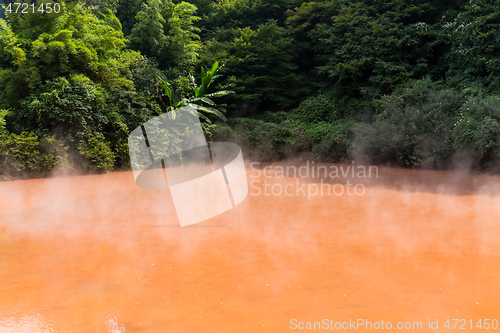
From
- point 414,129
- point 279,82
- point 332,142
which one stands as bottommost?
point 332,142

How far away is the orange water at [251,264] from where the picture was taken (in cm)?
236

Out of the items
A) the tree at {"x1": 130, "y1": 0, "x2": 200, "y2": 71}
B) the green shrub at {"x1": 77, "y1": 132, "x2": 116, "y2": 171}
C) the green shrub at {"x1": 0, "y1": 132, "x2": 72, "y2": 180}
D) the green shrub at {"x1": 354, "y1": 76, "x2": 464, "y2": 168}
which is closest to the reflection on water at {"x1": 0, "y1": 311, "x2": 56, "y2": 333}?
the green shrub at {"x1": 0, "y1": 132, "x2": 72, "y2": 180}

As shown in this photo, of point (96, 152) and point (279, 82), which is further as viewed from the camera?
point (279, 82)

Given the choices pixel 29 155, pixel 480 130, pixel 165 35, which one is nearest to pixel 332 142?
pixel 480 130

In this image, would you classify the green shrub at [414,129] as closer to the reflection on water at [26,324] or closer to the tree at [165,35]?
the tree at [165,35]

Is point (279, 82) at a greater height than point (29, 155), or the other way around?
point (279, 82)

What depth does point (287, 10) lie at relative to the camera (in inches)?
562

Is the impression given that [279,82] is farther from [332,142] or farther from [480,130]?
[480,130]

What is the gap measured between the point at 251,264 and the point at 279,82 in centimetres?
1149

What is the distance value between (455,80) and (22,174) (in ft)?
40.5

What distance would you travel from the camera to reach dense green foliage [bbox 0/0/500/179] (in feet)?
26.6

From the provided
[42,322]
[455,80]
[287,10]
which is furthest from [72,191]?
[287,10]

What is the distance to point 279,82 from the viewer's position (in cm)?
1363

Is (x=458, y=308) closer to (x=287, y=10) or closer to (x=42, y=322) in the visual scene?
(x=42, y=322)
